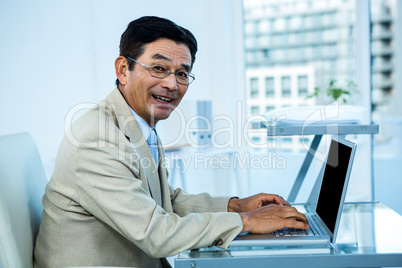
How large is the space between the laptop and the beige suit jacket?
0.08 m

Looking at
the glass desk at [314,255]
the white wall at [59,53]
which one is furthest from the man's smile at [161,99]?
the white wall at [59,53]

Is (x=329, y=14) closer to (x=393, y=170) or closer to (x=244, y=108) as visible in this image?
(x=244, y=108)

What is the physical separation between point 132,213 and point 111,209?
0.19ft

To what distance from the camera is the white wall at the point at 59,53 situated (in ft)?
9.21

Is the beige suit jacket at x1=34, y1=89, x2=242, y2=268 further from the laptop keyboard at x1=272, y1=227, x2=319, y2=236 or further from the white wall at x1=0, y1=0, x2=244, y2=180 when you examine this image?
the white wall at x1=0, y1=0, x2=244, y2=180

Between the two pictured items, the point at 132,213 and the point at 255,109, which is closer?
the point at 132,213

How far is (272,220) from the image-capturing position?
3.67ft

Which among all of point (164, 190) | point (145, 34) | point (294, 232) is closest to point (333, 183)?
point (294, 232)

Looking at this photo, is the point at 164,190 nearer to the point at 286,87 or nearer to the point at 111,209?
the point at 111,209

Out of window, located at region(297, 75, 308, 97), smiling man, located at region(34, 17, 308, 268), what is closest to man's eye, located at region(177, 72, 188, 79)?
smiling man, located at region(34, 17, 308, 268)

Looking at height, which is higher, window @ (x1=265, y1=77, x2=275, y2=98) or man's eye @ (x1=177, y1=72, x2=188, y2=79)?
window @ (x1=265, y1=77, x2=275, y2=98)

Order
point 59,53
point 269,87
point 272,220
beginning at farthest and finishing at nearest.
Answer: point 269,87 → point 59,53 → point 272,220

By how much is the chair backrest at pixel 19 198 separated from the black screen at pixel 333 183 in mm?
827

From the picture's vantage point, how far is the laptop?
1.06 metres
